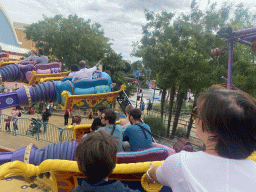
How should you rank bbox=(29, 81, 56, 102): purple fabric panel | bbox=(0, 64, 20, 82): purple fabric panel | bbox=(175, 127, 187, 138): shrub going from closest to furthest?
bbox=(29, 81, 56, 102): purple fabric panel < bbox=(0, 64, 20, 82): purple fabric panel < bbox=(175, 127, 187, 138): shrub

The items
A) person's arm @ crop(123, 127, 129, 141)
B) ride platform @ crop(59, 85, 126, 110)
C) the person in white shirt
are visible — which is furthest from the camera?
ride platform @ crop(59, 85, 126, 110)

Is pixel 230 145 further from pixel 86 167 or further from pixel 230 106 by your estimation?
pixel 86 167

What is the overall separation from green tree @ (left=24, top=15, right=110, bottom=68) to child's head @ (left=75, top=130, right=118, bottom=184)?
17.0m

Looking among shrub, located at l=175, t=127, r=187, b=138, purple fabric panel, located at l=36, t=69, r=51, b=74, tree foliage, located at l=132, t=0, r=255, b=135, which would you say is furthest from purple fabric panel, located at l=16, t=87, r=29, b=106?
shrub, located at l=175, t=127, r=187, b=138

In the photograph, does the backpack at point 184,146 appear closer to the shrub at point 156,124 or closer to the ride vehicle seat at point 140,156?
the ride vehicle seat at point 140,156

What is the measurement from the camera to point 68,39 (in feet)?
Result: 55.4

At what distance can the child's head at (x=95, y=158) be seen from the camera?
3.05 feet

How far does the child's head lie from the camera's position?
93 cm

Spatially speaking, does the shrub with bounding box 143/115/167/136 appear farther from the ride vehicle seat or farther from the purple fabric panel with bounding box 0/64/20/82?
the ride vehicle seat

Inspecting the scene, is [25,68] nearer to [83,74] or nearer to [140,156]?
[83,74]

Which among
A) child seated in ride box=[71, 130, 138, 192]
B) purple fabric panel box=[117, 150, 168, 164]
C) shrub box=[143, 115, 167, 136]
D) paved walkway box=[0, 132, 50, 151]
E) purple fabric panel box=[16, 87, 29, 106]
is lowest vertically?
shrub box=[143, 115, 167, 136]

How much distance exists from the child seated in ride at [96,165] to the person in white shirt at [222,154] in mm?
327

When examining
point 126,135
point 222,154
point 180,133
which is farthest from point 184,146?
point 180,133

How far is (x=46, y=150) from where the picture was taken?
246cm
